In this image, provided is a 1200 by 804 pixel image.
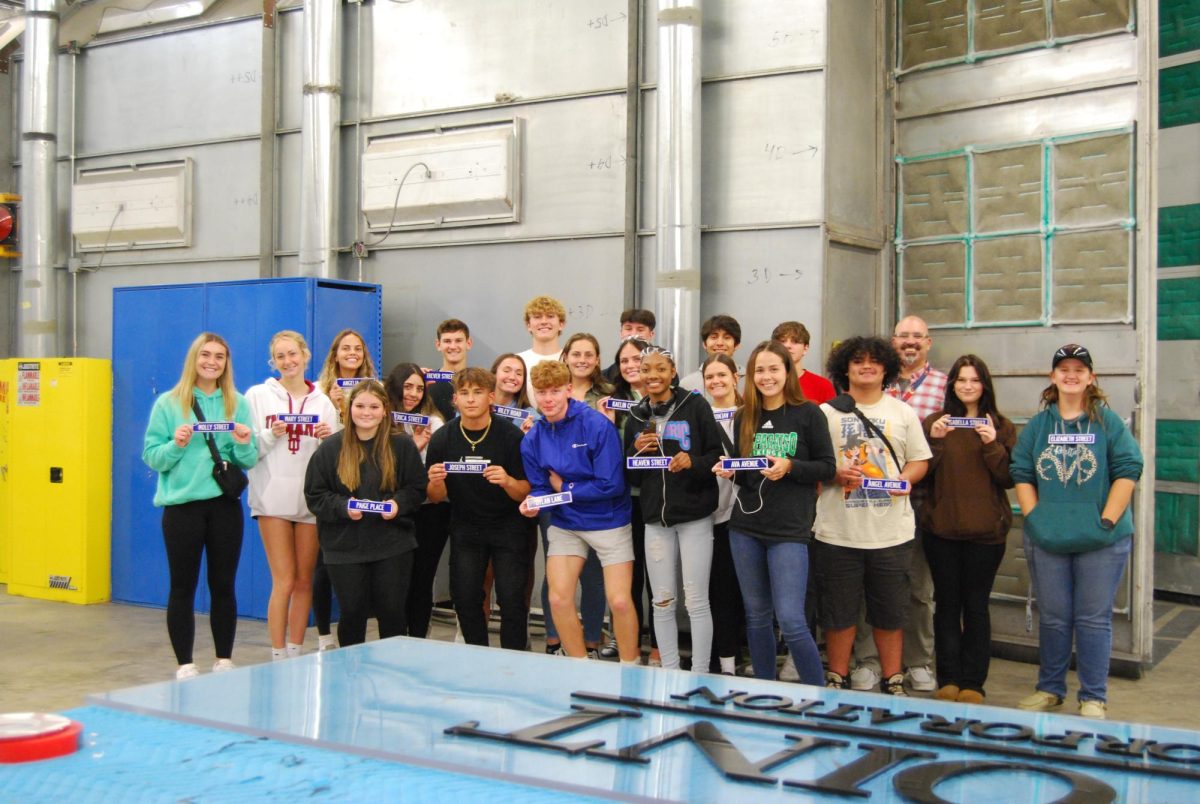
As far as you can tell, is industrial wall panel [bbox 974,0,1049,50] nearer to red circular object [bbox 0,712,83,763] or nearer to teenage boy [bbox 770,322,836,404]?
teenage boy [bbox 770,322,836,404]

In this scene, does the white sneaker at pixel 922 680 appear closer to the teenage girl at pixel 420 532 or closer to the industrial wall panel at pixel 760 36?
the teenage girl at pixel 420 532

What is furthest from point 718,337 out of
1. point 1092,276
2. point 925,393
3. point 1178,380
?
point 1178,380

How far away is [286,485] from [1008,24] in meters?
4.78

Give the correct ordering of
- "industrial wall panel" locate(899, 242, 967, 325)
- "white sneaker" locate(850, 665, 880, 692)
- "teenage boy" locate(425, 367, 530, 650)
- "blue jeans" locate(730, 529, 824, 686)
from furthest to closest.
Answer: "industrial wall panel" locate(899, 242, 967, 325)
"white sneaker" locate(850, 665, 880, 692)
"teenage boy" locate(425, 367, 530, 650)
"blue jeans" locate(730, 529, 824, 686)

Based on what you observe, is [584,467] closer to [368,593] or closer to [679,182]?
[368,593]

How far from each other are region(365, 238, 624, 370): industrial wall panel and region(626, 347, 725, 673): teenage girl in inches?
79.0

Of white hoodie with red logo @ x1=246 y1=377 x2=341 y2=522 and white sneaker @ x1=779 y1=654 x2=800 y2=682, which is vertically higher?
white hoodie with red logo @ x1=246 y1=377 x2=341 y2=522

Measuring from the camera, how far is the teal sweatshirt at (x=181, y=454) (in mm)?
5316

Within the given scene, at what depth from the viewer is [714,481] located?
17.6ft

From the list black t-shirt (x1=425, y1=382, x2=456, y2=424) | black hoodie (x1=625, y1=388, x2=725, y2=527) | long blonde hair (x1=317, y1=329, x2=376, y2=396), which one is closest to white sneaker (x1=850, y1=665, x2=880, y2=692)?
black hoodie (x1=625, y1=388, x2=725, y2=527)

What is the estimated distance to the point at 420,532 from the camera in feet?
19.7

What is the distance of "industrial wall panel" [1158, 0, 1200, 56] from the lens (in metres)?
8.25

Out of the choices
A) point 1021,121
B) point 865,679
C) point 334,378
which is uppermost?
point 1021,121

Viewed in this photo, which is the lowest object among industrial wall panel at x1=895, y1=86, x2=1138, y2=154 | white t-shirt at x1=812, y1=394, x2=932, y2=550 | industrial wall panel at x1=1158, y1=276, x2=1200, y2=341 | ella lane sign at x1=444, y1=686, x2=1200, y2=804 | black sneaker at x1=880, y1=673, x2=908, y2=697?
black sneaker at x1=880, y1=673, x2=908, y2=697
